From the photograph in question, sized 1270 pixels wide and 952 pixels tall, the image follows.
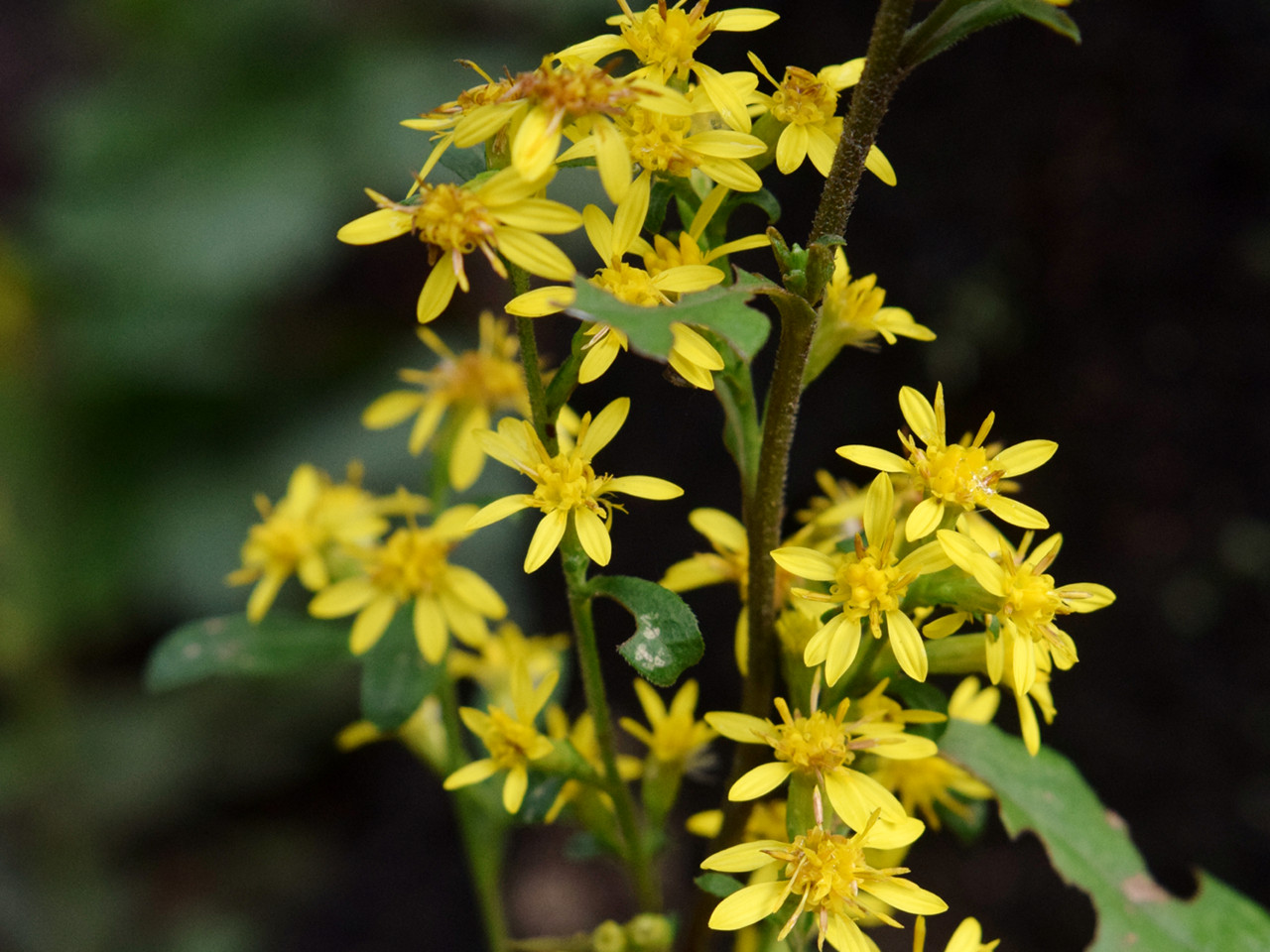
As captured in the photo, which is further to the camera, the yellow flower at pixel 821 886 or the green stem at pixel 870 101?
the yellow flower at pixel 821 886

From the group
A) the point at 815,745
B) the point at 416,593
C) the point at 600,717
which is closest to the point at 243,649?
the point at 416,593

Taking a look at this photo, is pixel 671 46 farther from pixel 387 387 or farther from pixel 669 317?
pixel 387 387

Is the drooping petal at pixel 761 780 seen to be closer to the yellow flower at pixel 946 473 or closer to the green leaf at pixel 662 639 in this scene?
the green leaf at pixel 662 639

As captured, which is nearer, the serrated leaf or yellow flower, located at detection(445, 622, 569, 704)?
the serrated leaf

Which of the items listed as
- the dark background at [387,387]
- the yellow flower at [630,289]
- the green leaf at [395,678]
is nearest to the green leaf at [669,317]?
the yellow flower at [630,289]

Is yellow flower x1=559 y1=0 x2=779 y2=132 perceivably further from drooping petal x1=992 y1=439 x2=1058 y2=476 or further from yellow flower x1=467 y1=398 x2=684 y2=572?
drooping petal x1=992 y1=439 x2=1058 y2=476

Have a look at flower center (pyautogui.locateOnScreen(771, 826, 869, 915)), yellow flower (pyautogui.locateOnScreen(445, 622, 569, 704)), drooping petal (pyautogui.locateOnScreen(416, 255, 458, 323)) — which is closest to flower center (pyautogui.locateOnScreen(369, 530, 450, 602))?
yellow flower (pyautogui.locateOnScreen(445, 622, 569, 704))

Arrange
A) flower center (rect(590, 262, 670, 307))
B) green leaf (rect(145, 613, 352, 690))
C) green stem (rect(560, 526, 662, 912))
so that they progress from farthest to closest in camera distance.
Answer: green leaf (rect(145, 613, 352, 690))
green stem (rect(560, 526, 662, 912))
flower center (rect(590, 262, 670, 307))
